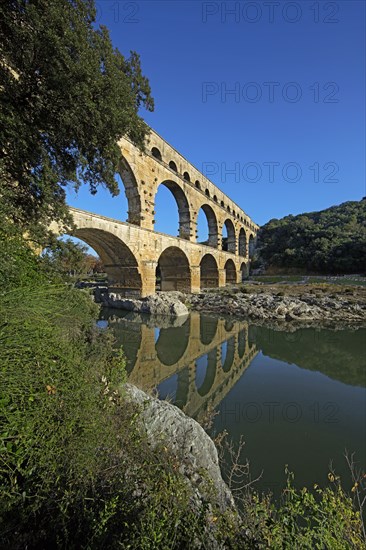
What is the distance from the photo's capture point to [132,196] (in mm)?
14961

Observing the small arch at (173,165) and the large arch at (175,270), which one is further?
the large arch at (175,270)

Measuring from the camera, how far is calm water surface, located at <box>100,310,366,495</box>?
3.61 meters

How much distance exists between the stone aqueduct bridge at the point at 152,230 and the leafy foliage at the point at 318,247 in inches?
715

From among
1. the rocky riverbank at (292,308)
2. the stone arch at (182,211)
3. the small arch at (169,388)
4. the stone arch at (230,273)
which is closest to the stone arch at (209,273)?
the stone arch at (182,211)

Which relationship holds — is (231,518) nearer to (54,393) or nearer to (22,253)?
(54,393)

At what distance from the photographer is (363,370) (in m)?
6.85

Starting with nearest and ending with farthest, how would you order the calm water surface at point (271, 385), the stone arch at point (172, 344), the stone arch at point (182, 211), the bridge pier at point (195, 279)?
1. the calm water surface at point (271, 385)
2. the stone arch at point (172, 344)
3. the stone arch at point (182, 211)
4. the bridge pier at point (195, 279)

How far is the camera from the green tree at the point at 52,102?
13.8ft

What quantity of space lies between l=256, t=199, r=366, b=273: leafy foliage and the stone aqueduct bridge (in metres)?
18.2

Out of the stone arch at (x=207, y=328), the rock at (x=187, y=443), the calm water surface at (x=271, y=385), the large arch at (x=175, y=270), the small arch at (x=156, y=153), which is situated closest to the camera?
the rock at (x=187, y=443)

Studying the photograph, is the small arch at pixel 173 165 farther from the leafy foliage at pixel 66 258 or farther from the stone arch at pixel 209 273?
the leafy foliage at pixel 66 258

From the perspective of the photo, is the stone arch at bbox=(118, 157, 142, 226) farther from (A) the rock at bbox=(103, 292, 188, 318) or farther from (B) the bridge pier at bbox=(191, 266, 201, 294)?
(B) the bridge pier at bbox=(191, 266, 201, 294)

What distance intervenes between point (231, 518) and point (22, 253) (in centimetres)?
382

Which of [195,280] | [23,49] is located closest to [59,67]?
[23,49]
